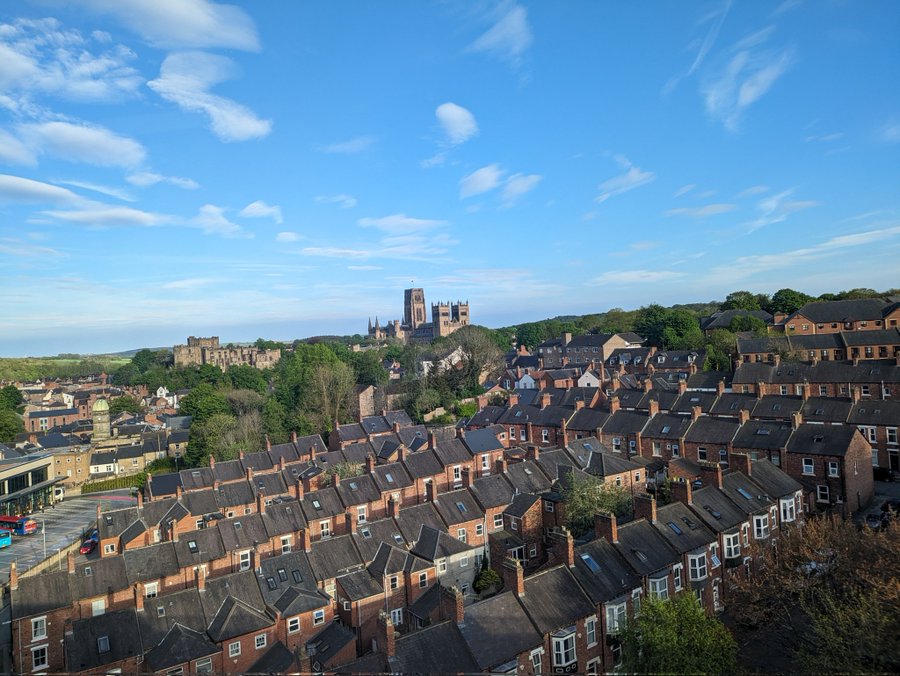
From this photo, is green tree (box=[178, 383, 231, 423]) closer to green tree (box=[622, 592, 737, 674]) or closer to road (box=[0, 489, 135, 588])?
road (box=[0, 489, 135, 588])

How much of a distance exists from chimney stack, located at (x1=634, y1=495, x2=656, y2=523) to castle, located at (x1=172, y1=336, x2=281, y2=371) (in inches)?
5576

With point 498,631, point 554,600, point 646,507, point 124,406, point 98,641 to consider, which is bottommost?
A: point 98,641

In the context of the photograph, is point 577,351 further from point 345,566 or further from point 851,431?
point 345,566

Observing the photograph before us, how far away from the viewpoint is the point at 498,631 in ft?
67.6

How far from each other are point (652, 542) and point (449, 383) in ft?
181

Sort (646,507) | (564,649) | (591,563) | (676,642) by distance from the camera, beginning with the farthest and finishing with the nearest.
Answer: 1. (646,507)
2. (591,563)
3. (564,649)
4. (676,642)

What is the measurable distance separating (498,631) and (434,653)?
8.63ft

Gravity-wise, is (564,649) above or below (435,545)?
below

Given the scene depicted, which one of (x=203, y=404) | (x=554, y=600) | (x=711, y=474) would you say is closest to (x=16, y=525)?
(x=203, y=404)

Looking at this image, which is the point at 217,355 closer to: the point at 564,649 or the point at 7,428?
the point at 7,428

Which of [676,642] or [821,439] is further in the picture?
[821,439]

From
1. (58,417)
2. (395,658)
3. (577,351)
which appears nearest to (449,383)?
(577,351)

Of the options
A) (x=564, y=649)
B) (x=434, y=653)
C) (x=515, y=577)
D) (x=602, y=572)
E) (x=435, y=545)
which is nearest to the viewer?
A: (x=434, y=653)

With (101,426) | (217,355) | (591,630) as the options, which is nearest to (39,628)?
(591,630)
